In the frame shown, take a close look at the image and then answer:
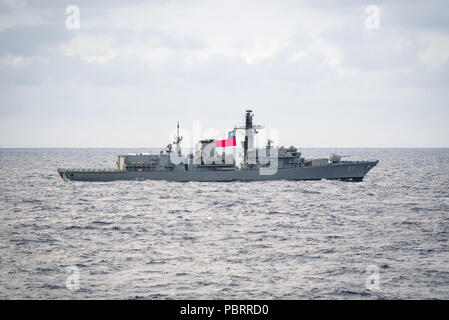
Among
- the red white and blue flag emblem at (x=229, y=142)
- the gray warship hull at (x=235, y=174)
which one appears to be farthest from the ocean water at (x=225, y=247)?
the gray warship hull at (x=235, y=174)

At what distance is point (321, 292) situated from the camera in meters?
19.0

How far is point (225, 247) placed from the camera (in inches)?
1038

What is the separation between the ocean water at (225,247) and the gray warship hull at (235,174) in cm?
1436

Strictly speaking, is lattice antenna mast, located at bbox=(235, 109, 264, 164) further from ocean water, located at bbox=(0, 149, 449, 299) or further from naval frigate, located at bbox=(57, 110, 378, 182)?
ocean water, located at bbox=(0, 149, 449, 299)

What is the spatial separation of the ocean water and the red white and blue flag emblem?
13.1 m

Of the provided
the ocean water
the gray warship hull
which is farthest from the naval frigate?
the ocean water

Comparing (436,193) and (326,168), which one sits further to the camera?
(326,168)

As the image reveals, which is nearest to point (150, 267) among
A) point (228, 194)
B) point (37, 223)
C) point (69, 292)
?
point (69, 292)

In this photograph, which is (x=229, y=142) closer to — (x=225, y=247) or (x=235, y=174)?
(x=235, y=174)

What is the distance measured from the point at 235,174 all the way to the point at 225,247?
38.4 metres

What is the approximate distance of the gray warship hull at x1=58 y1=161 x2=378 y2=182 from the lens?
213ft
